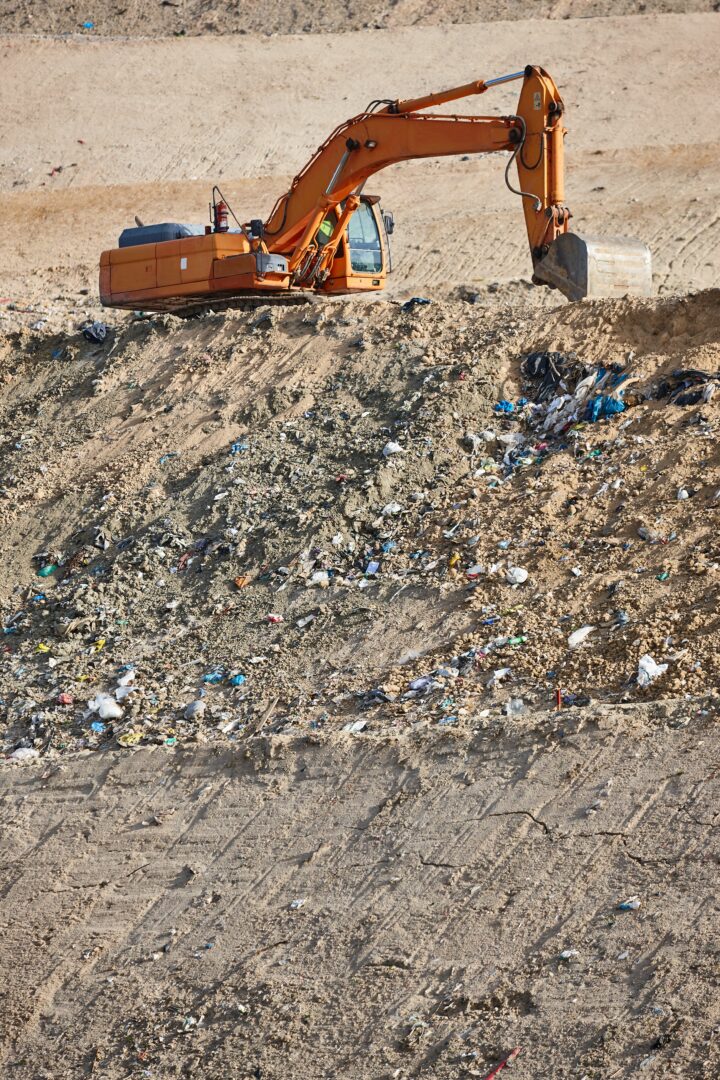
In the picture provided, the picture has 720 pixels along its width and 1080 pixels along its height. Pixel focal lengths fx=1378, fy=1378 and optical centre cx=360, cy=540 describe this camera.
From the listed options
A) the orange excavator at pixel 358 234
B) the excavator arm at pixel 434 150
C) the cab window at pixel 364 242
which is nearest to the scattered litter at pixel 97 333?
the orange excavator at pixel 358 234

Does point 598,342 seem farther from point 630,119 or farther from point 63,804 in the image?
point 630,119

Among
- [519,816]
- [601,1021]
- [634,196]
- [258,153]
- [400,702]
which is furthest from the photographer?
[258,153]

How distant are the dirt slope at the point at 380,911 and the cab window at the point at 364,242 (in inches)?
304

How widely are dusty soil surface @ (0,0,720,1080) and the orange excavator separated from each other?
1.60 feet

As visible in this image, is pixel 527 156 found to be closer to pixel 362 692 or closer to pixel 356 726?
pixel 362 692

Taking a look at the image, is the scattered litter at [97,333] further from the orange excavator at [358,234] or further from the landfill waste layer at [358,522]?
the orange excavator at [358,234]

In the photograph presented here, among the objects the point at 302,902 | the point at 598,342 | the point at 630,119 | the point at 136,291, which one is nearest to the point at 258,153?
the point at 630,119

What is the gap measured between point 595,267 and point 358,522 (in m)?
3.34

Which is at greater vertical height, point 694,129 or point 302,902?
point 694,129

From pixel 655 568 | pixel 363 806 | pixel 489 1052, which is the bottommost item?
pixel 489 1052

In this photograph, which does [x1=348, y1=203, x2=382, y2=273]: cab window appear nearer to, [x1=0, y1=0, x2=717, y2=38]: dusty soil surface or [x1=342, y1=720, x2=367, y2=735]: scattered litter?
[x1=342, y1=720, x2=367, y2=735]: scattered litter

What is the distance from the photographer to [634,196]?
65.3ft

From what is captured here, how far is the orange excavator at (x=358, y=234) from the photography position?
1168 centimetres

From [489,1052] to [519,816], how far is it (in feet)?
3.98
